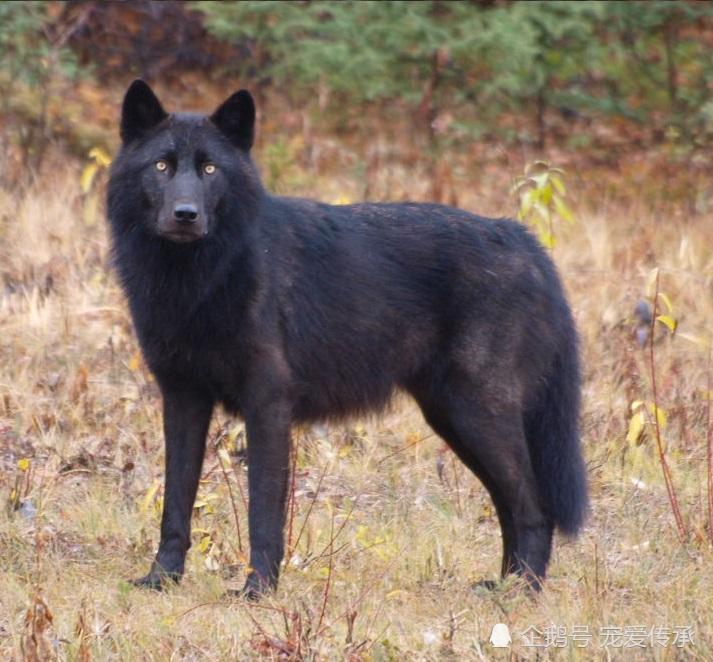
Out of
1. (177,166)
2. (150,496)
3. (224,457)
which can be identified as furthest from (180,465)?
(177,166)

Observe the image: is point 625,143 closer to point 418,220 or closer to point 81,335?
point 81,335

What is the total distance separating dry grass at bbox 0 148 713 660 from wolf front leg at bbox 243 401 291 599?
14 centimetres

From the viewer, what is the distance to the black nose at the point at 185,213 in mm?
4727

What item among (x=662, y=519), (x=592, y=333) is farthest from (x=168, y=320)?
(x=592, y=333)

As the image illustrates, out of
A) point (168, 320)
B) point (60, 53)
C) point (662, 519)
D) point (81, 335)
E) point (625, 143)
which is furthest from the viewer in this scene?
point (625, 143)

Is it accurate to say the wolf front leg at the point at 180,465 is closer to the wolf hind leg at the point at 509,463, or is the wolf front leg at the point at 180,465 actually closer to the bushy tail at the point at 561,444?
the wolf hind leg at the point at 509,463

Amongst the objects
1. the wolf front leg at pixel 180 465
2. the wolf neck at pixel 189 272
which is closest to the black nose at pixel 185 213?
the wolf neck at pixel 189 272

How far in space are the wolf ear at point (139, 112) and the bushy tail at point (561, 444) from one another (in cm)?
203

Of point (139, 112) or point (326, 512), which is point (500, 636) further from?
point (139, 112)

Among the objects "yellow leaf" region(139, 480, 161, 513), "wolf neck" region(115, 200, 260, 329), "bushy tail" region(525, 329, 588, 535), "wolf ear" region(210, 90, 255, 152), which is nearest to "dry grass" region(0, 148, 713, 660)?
"yellow leaf" region(139, 480, 161, 513)

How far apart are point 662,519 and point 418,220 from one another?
1.84m

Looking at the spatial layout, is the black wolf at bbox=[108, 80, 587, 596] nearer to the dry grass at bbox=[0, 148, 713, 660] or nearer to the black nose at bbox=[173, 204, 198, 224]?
the black nose at bbox=[173, 204, 198, 224]

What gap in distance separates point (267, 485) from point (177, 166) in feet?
4.27

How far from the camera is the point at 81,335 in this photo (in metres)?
7.93
